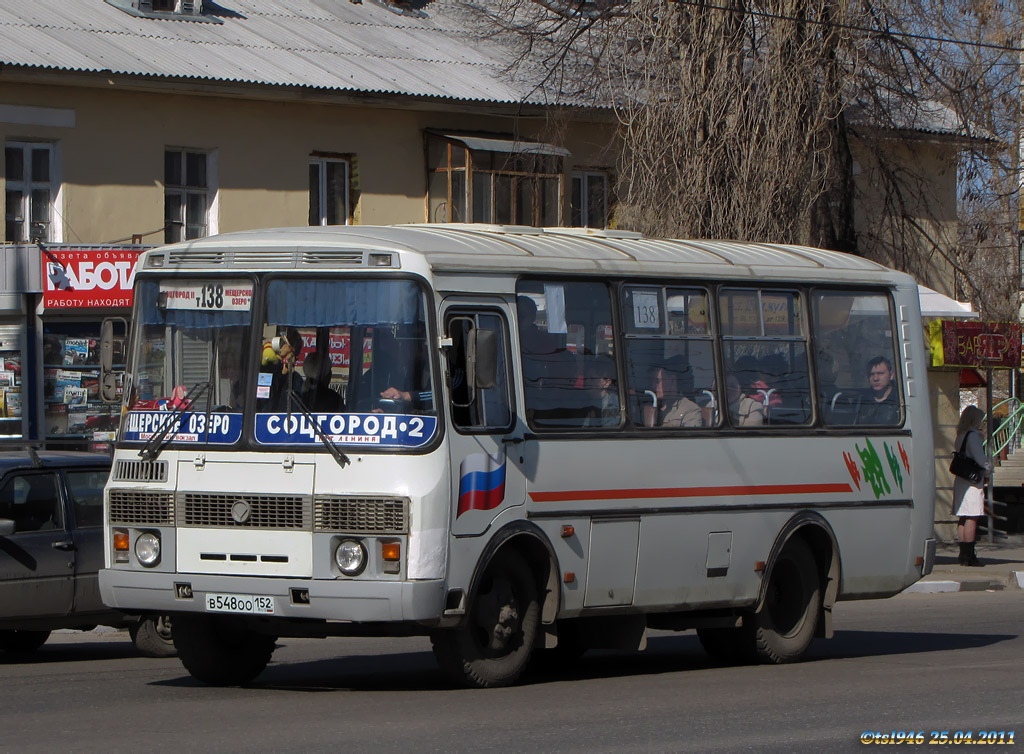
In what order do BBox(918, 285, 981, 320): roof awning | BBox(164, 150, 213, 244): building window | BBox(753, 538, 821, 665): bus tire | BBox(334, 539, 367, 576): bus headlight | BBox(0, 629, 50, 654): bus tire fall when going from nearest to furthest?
1. BBox(334, 539, 367, 576): bus headlight
2. BBox(753, 538, 821, 665): bus tire
3. BBox(0, 629, 50, 654): bus tire
4. BBox(918, 285, 981, 320): roof awning
5. BBox(164, 150, 213, 244): building window

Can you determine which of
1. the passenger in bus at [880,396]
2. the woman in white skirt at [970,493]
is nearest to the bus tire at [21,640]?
the passenger in bus at [880,396]

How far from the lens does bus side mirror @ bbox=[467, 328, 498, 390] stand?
9352mm

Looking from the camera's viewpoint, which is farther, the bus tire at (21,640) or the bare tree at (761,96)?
the bare tree at (761,96)

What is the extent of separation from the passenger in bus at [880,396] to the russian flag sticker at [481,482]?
3686mm

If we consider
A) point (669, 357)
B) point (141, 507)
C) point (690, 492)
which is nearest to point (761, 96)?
point (669, 357)

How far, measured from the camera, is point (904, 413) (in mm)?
12562

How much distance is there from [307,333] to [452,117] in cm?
→ 1751

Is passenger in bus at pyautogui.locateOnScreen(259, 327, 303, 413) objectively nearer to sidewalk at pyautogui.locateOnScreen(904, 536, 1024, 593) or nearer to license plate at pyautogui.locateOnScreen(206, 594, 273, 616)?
license plate at pyautogui.locateOnScreen(206, 594, 273, 616)

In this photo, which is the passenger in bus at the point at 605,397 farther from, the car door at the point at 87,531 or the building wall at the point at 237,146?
the building wall at the point at 237,146

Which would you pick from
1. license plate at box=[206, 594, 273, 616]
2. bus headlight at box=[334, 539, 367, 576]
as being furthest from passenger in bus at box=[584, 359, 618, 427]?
license plate at box=[206, 594, 273, 616]

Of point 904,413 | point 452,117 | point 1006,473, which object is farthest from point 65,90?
point 1006,473

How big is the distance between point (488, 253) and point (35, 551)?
13.4 ft

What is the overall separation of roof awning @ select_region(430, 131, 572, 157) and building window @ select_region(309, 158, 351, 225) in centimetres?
169

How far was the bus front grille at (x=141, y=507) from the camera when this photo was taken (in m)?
9.68
